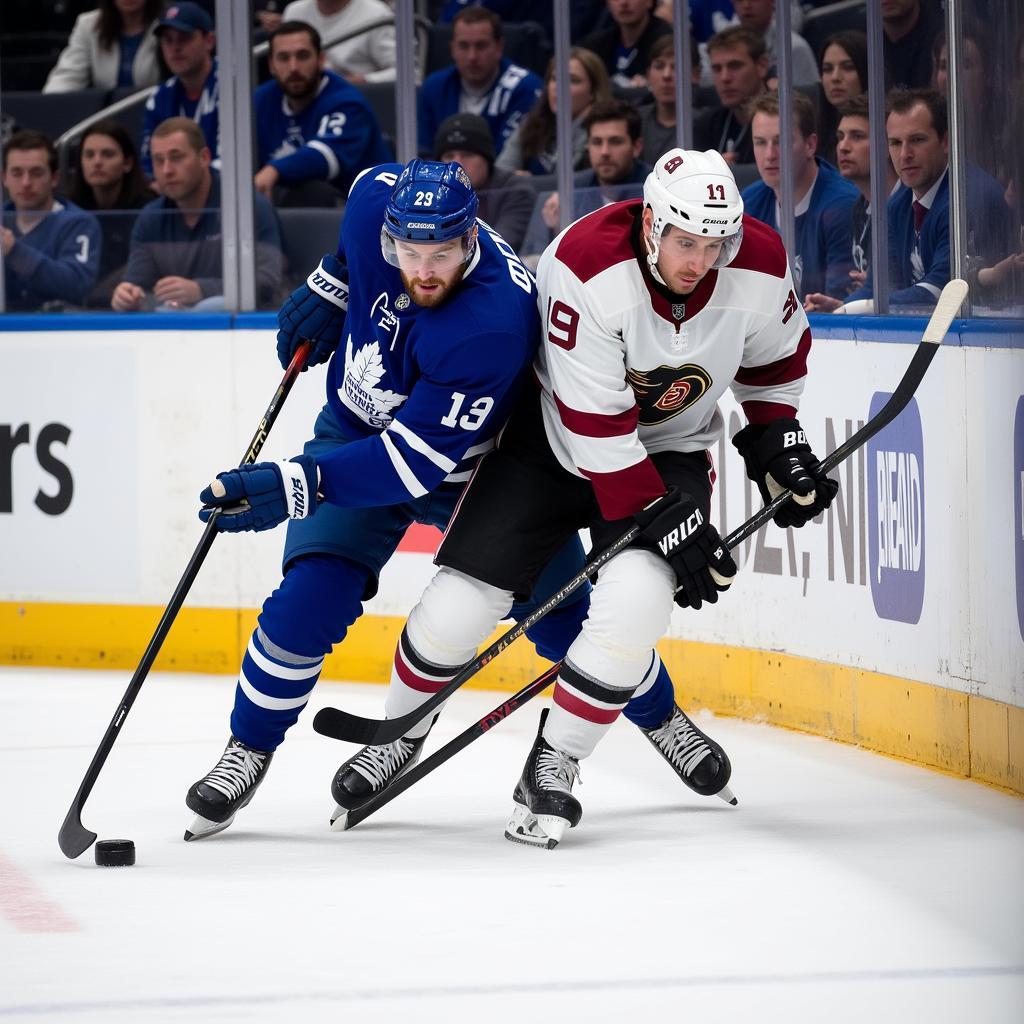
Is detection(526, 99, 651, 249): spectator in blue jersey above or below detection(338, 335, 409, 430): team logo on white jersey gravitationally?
above

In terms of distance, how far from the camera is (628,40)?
17.1 ft

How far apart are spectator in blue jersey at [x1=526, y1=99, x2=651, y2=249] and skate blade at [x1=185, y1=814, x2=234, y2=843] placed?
2.24m

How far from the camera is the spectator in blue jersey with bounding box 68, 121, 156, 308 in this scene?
218 inches

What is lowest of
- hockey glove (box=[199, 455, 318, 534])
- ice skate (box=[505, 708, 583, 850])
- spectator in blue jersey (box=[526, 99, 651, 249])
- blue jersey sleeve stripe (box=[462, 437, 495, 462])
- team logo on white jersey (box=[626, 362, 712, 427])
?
ice skate (box=[505, 708, 583, 850])

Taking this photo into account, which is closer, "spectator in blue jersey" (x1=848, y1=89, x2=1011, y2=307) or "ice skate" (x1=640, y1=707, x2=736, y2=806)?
"ice skate" (x1=640, y1=707, x2=736, y2=806)

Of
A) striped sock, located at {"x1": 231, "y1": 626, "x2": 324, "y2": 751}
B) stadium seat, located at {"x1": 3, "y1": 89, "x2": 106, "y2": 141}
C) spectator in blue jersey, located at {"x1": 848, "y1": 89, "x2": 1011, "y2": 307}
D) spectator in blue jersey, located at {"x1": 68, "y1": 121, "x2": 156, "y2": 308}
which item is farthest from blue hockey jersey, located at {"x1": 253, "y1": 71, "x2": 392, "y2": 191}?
striped sock, located at {"x1": 231, "y1": 626, "x2": 324, "y2": 751}

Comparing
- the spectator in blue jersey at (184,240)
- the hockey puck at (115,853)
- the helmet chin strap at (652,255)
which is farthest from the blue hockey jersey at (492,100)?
the hockey puck at (115,853)

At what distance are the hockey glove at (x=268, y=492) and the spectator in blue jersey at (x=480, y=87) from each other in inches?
93.2

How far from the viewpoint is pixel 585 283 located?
3.19 meters

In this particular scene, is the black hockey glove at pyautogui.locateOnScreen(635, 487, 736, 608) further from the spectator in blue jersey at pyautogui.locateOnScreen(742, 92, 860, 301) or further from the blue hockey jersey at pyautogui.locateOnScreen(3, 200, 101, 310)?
the blue hockey jersey at pyautogui.locateOnScreen(3, 200, 101, 310)

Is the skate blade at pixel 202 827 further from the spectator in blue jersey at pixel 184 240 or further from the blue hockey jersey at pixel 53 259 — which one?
the blue hockey jersey at pixel 53 259

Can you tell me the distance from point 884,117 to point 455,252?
1.44 metres

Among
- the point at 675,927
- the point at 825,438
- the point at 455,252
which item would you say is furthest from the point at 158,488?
the point at 675,927

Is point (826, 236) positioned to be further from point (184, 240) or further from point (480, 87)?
point (184, 240)
